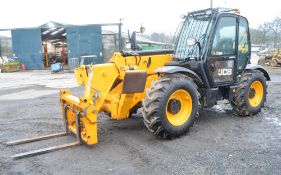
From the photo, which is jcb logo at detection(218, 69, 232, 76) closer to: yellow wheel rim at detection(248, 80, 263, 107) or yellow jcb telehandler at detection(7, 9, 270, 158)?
yellow jcb telehandler at detection(7, 9, 270, 158)

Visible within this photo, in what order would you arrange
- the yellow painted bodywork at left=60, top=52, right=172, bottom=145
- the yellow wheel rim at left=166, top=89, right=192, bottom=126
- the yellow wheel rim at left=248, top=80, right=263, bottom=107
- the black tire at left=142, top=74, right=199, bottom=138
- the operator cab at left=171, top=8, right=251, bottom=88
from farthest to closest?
the yellow wheel rim at left=248, top=80, right=263, bottom=107, the operator cab at left=171, top=8, right=251, bottom=88, the yellow wheel rim at left=166, top=89, right=192, bottom=126, the black tire at left=142, top=74, right=199, bottom=138, the yellow painted bodywork at left=60, top=52, right=172, bottom=145

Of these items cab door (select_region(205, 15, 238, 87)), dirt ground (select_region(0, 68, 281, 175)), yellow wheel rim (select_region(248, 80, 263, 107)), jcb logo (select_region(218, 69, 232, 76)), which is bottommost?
dirt ground (select_region(0, 68, 281, 175))

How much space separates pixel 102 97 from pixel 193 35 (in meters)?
2.54

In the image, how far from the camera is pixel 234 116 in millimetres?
→ 7516

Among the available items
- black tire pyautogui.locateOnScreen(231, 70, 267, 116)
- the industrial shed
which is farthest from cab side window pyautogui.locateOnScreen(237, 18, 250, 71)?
the industrial shed

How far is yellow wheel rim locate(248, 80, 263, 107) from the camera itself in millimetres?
7611

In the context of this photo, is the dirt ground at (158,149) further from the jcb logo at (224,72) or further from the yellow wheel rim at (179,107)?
the jcb logo at (224,72)

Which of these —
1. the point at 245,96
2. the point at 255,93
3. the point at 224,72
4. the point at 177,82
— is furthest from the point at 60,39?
the point at 177,82

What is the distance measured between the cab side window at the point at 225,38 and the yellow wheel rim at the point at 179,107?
1.26 metres

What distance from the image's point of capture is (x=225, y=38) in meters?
6.83

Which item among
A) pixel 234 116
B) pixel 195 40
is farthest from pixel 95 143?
pixel 234 116

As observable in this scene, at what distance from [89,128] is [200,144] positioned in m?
1.92

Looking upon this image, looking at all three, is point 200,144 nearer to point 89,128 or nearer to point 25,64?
point 89,128

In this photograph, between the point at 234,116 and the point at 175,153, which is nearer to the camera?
the point at 175,153
